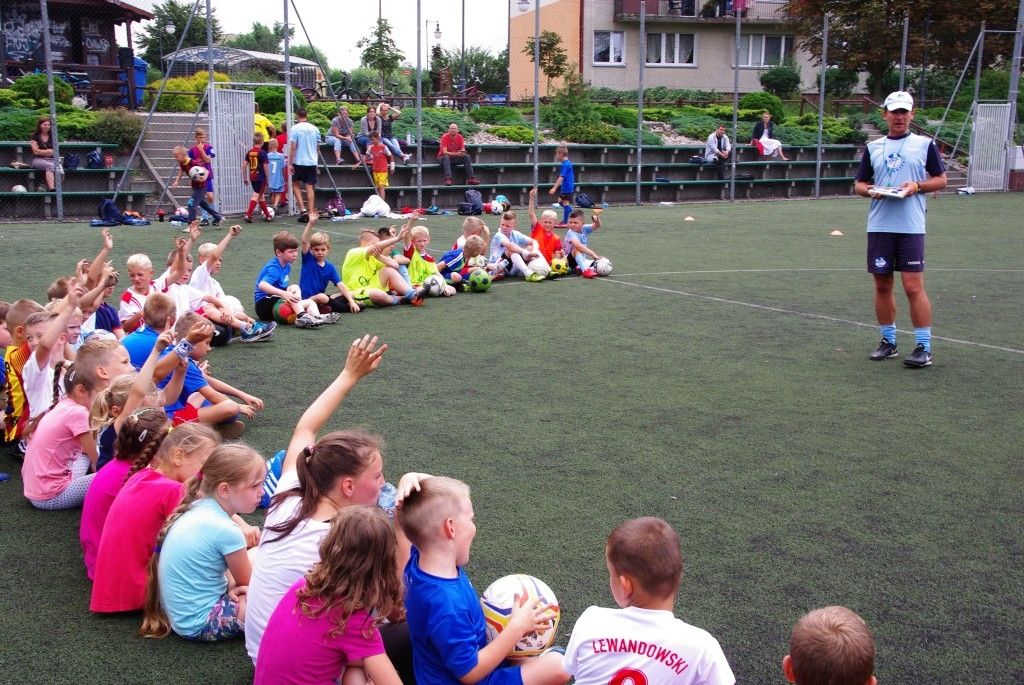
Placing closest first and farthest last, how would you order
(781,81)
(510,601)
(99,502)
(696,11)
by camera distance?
(510,601)
(99,502)
(781,81)
(696,11)

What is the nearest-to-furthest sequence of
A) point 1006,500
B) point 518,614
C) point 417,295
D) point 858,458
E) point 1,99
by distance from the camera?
point 518,614 < point 1006,500 < point 858,458 < point 417,295 < point 1,99

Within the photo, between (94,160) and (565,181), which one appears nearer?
(94,160)

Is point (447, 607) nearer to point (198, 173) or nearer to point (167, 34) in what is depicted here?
point (198, 173)

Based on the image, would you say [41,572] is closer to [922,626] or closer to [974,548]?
[922,626]

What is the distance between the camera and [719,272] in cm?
1278

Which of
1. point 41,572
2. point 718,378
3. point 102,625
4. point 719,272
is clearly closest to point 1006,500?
point 718,378

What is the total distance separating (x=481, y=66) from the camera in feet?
Result: 163

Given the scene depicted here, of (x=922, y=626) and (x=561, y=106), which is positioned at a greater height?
(x=561, y=106)

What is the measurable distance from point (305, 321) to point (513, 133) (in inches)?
640

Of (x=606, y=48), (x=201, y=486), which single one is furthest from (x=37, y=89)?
(x=606, y=48)

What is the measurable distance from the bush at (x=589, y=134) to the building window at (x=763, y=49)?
18439 mm

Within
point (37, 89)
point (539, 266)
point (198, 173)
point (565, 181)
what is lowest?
point (539, 266)

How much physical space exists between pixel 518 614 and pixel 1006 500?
3095 millimetres

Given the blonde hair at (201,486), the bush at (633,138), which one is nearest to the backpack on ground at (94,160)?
the bush at (633,138)
